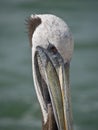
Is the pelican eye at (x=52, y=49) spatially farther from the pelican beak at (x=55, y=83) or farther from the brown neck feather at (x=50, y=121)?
the brown neck feather at (x=50, y=121)

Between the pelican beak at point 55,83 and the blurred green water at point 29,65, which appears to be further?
the blurred green water at point 29,65

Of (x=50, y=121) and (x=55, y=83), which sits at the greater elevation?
(x=55, y=83)

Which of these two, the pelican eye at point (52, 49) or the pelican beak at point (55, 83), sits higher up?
the pelican eye at point (52, 49)

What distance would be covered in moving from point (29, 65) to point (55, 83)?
626 centimetres

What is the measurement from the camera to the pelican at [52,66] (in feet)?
22.8

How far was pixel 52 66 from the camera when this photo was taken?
7.26m

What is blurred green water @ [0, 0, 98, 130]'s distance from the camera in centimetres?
1227

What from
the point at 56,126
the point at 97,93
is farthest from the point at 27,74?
the point at 56,126

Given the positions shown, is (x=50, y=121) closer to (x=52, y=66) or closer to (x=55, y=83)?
(x=55, y=83)

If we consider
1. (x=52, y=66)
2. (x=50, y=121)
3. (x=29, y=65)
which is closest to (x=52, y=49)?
(x=52, y=66)

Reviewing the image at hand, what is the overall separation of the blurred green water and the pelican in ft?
15.0

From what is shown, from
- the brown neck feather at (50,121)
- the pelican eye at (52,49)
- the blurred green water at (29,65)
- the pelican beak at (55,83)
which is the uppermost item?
the pelican eye at (52,49)

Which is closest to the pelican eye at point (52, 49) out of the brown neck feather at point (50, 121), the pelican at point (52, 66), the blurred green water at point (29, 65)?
the pelican at point (52, 66)

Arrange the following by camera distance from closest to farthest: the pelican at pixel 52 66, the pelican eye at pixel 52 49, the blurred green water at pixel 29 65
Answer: the pelican at pixel 52 66 < the pelican eye at pixel 52 49 < the blurred green water at pixel 29 65
